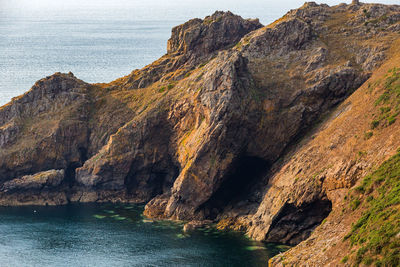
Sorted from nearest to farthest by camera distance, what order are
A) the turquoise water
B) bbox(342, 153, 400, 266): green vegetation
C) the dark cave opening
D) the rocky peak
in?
bbox(342, 153, 400, 266): green vegetation < the turquoise water < the dark cave opening < the rocky peak

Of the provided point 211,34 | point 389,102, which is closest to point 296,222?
point 389,102

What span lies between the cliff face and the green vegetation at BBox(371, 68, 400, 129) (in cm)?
47

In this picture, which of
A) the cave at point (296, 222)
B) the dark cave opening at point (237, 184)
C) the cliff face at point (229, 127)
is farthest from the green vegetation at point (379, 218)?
the dark cave opening at point (237, 184)

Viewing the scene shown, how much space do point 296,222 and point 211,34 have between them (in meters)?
72.0

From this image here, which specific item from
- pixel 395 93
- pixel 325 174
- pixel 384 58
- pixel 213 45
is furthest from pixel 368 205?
pixel 213 45

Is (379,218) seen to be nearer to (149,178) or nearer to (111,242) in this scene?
(111,242)

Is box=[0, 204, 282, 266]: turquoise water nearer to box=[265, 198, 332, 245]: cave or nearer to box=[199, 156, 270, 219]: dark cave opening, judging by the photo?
box=[265, 198, 332, 245]: cave

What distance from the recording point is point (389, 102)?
126375 millimetres

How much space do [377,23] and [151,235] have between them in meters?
77.9

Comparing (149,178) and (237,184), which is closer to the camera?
(237,184)

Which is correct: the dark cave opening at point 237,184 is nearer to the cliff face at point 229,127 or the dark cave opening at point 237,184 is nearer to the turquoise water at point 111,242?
the cliff face at point 229,127

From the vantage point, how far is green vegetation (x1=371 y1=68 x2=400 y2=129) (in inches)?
4792

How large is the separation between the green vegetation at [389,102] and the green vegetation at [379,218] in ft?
46.7

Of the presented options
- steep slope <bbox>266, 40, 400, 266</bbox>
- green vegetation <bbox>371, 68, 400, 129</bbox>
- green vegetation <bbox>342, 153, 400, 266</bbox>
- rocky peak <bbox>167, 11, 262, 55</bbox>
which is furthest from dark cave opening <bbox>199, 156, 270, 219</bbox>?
rocky peak <bbox>167, 11, 262, 55</bbox>
